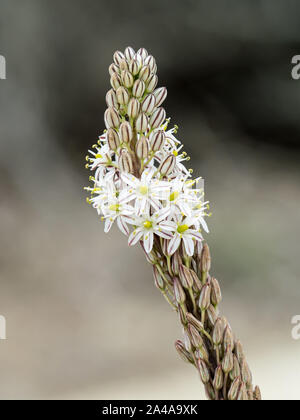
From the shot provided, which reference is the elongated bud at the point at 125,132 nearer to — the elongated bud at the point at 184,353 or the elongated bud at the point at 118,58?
the elongated bud at the point at 118,58

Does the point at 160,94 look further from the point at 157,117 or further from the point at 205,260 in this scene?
the point at 205,260

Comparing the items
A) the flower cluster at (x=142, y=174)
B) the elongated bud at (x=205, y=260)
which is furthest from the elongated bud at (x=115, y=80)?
the elongated bud at (x=205, y=260)

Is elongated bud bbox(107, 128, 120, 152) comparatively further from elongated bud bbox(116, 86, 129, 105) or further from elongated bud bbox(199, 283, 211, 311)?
elongated bud bbox(199, 283, 211, 311)

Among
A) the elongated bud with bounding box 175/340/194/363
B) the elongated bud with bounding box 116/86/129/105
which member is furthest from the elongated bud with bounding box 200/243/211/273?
the elongated bud with bounding box 116/86/129/105

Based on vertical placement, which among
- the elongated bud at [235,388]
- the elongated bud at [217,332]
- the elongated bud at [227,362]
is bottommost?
the elongated bud at [235,388]

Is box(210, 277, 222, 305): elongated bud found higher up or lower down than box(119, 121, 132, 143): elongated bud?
lower down
